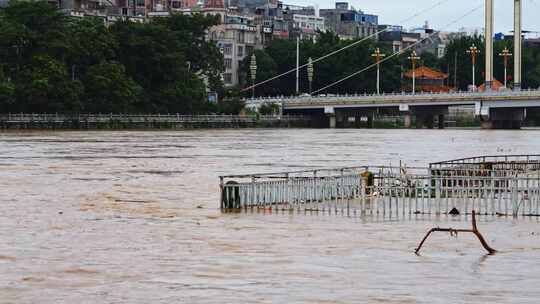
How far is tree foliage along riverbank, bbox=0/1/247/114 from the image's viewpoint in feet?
404

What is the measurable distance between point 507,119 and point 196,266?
415ft

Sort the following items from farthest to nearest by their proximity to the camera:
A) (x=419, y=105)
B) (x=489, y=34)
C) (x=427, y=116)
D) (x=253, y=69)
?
1. (x=253, y=69)
2. (x=427, y=116)
3. (x=419, y=105)
4. (x=489, y=34)

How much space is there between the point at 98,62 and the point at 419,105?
38.7 metres

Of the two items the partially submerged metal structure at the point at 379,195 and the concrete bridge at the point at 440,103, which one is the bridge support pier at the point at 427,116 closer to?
the concrete bridge at the point at 440,103

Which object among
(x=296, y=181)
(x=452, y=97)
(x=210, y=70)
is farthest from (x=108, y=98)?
(x=296, y=181)

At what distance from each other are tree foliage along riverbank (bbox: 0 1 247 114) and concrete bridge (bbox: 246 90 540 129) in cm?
1450

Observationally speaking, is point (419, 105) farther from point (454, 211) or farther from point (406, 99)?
point (454, 211)

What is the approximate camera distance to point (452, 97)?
147000mm

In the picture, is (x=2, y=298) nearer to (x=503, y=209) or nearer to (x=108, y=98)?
(x=503, y=209)

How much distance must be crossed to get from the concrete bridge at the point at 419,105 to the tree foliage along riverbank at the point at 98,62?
14.5 m

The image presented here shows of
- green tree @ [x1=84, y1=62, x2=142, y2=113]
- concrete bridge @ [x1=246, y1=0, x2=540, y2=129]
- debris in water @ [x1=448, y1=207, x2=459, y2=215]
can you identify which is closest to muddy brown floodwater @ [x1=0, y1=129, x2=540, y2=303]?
debris in water @ [x1=448, y1=207, x2=459, y2=215]

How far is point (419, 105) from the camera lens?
154000 mm

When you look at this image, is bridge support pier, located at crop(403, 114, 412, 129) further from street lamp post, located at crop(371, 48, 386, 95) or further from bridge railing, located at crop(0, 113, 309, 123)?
bridge railing, located at crop(0, 113, 309, 123)

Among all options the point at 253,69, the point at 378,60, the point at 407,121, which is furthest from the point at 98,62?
the point at 253,69
